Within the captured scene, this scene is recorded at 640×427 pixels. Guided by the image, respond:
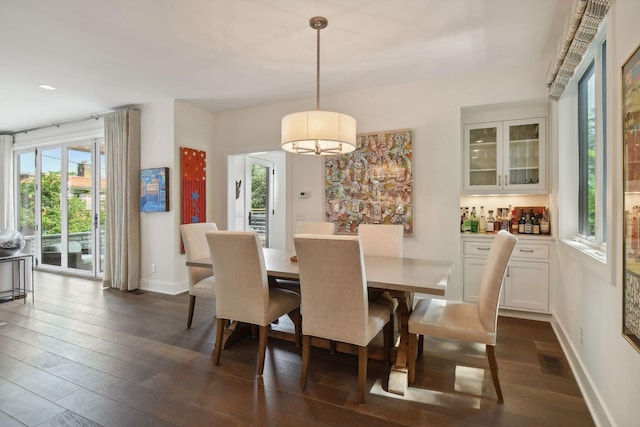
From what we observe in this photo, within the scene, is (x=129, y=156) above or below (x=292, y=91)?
below

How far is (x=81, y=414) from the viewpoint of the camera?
1908 millimetres

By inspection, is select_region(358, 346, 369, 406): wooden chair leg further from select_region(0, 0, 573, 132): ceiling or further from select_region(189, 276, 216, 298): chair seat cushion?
select_region(0, 0, 573, 132): ceiling

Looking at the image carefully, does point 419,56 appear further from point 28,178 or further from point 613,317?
point 28,178

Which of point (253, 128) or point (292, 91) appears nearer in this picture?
point (292, 91)

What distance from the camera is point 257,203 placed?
634cm

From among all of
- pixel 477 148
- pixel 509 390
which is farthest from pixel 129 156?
pixel 509 390

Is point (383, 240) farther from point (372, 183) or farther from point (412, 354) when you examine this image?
point (412, 354)

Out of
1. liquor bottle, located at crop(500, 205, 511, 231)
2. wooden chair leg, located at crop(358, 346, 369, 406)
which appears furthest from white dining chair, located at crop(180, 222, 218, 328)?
liquor bottle, located at crop(500, 205, 511, 231)

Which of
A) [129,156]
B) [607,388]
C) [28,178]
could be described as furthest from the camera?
[28,178]

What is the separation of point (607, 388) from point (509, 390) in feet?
1.76

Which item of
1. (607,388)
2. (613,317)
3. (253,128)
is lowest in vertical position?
(607,388)

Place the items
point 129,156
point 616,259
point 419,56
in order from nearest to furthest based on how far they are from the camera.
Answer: point 616,259 → point 419,56 → point 129,156

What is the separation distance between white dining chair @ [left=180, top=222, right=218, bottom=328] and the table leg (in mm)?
1682

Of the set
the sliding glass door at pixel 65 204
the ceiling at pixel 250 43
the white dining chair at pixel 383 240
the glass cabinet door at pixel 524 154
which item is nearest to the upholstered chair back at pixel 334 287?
the white dining chair at pixel 383 240
